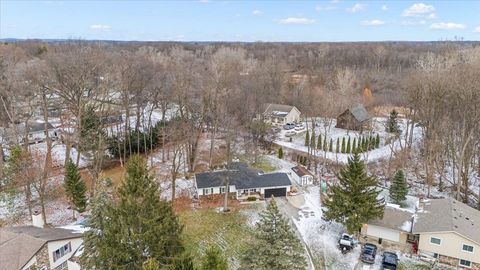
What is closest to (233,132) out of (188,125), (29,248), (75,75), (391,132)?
(188,125)

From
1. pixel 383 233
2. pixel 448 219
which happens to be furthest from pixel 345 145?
pixel 448 219

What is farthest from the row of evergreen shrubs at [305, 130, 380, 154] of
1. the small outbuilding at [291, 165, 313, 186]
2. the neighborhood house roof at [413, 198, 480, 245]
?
the neighborhood house roof at [413, 198, 480, 245]

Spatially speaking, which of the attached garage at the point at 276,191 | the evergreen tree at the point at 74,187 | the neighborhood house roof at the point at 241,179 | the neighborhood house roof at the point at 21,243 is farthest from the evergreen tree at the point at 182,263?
the attached garage at the point at 276,191

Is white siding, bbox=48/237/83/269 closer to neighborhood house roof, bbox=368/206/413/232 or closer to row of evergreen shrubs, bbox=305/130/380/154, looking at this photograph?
neighborhood house roof, bbox=368/206/413/232

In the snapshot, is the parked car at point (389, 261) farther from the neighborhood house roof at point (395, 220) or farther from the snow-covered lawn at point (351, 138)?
the snow-covered lawn at point (351, 138)

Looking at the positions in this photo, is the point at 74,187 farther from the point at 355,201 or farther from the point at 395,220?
the point at 395,220
